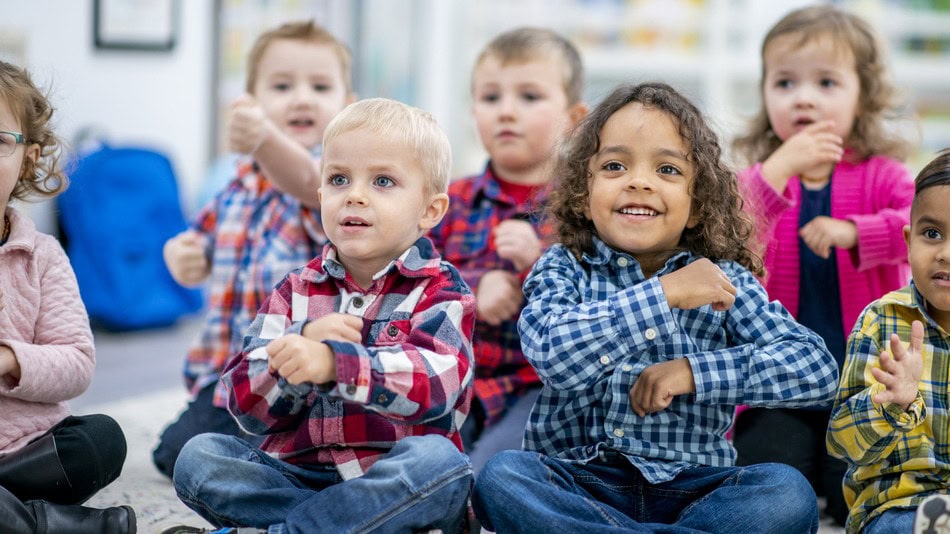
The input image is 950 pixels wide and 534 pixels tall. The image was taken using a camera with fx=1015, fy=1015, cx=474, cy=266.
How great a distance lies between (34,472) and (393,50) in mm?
4079

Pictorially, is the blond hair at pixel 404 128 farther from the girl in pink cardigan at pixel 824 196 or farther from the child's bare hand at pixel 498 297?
the girl in pink cardigan at pixel 824 196

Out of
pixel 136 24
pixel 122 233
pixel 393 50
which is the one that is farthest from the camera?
pixel 393 50

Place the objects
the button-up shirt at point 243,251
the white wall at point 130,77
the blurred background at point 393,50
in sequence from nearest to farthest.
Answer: the button-up shirt at point 243,251 → the white wall at point 130,77 → the blurred background at point 393,50

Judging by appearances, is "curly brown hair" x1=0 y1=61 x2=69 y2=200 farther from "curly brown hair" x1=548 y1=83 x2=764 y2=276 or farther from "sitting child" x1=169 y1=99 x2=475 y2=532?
"curly brown hair" x1=548 y1=83 x2=764 y2=276

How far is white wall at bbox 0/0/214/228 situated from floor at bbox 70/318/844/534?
547 millimetres

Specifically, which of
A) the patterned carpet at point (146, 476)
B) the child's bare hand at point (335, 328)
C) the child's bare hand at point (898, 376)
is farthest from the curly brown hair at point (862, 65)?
the patterned carpet at point (146, 476)

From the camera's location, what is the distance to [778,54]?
1.78 metres

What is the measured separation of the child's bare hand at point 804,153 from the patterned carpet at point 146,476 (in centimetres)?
105

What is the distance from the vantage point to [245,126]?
163cm

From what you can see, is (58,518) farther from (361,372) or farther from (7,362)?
(361,372)

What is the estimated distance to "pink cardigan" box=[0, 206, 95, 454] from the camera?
4.26 ft

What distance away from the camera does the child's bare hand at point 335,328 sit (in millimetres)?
1168

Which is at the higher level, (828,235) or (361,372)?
(828,235)

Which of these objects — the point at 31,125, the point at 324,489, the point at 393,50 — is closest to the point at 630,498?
the point at 324,489
